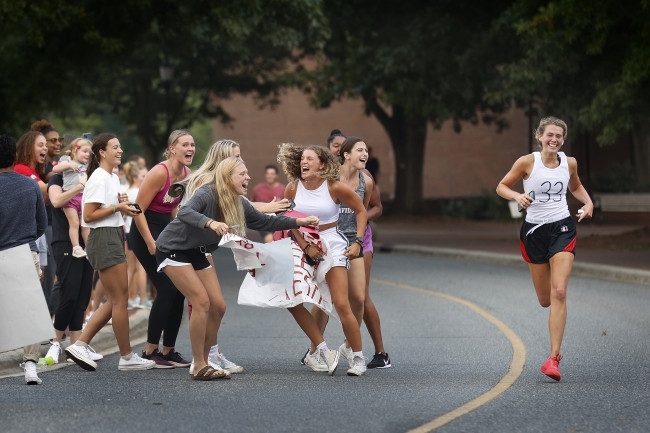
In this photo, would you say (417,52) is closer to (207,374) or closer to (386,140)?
(207,374)

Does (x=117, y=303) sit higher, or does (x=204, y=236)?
(x=204, y=236)

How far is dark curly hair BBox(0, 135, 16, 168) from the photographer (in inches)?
334

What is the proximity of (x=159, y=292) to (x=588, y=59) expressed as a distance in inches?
607

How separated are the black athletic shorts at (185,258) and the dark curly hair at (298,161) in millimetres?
939

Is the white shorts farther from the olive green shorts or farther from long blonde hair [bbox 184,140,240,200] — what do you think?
the olive green shorts

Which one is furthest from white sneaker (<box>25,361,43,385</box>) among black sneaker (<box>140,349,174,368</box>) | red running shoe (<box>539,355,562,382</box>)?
red running shoe (<box>539,355,562,382</box>)

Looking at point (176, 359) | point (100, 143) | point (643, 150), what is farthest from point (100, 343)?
point (643, 150)

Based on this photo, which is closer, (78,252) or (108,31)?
(78,252)

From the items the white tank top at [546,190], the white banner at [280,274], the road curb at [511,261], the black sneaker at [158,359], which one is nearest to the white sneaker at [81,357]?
the black sneaker at [158,359]

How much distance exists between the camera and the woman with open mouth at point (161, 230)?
938 cm

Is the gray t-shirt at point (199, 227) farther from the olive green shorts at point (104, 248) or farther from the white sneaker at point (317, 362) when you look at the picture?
the white sneaker at point (317, 362)

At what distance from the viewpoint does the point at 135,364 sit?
9.51 m

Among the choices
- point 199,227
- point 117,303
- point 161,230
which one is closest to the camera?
point 199,227

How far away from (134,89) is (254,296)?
3820 centimetres
